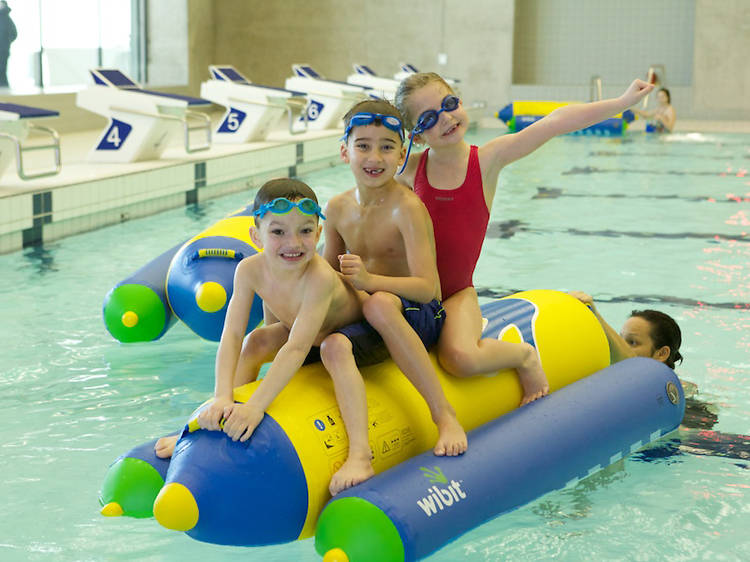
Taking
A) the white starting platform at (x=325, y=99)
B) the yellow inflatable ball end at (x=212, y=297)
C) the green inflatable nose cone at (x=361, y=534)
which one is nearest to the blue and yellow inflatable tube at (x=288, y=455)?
the green inflatable nose cone at (x=361, y=534)

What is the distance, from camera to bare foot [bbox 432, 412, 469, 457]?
2385 mm

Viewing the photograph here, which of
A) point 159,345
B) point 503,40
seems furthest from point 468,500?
point 503,40

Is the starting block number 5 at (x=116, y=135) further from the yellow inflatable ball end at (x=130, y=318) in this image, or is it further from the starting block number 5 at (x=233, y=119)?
the yellow inflatable ball end at (x=130, y=318)

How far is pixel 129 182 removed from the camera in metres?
7.77

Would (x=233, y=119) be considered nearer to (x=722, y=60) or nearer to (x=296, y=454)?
(x=296, y=454)

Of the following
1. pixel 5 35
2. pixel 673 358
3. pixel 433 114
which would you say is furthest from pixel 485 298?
pixel 5 35

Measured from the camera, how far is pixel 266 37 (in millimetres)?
19109

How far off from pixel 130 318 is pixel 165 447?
63.6 inches

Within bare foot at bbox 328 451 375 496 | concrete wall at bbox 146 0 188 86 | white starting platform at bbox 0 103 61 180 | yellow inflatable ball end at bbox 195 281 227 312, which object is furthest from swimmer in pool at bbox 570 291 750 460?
concrete wall at bbox 146 0 188 86

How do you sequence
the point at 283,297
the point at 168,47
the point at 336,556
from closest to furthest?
the point at 336,556, the point at 283,297, the point at 168,47

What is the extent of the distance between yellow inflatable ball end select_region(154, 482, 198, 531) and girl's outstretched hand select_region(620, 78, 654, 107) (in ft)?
5.72

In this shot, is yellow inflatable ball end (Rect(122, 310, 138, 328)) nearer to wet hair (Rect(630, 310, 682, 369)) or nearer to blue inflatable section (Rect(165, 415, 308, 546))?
blue inflatable section (Rect(165, 415, 308, 546))

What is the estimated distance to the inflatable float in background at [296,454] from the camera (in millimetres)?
2150

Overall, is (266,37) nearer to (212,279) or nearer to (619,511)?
(212,279)
